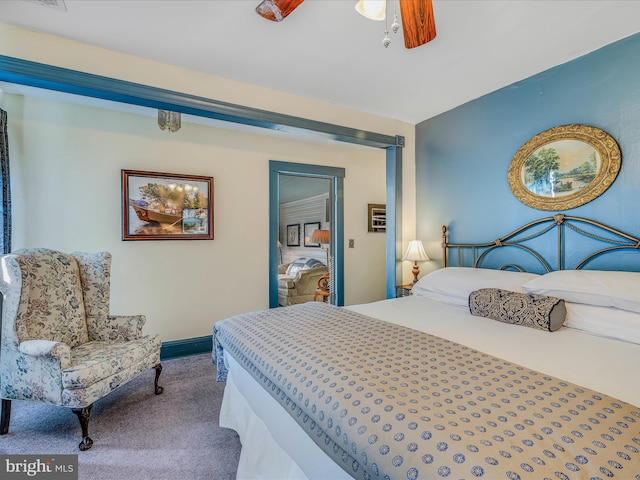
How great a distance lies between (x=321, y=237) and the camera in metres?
5.27

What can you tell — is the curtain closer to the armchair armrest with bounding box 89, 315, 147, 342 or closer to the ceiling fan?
the armchair armrest with bounding box 89, 315, 147, 342

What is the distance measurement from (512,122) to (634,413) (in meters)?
2.47

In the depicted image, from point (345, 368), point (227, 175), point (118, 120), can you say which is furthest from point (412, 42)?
point (118, 120)

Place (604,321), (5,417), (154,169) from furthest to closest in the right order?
(154,169) < (5,417) < (604,321)

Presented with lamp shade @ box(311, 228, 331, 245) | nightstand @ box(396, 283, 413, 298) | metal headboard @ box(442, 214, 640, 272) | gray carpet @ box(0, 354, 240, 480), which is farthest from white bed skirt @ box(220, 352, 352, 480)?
lamp shade @ box(311, 228, 331, 245)

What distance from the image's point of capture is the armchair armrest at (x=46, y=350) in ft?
5.87

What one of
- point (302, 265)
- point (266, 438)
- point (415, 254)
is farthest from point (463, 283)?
point (302, 265)

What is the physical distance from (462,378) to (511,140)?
2388 mm

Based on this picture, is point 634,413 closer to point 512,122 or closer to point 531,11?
point 531,11

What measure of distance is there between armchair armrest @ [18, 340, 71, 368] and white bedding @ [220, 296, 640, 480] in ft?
3.02

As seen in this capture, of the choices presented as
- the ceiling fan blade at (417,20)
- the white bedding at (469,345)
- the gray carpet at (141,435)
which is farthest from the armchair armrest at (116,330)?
the ceiling fan blade at (417,20)

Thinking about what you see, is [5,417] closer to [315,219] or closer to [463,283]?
[463,283]

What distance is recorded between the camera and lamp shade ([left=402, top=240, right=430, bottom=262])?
3314mm

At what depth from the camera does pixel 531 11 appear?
1.83 m
